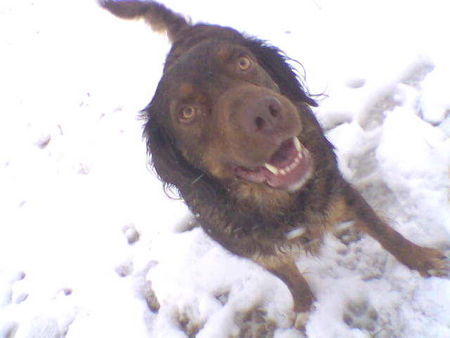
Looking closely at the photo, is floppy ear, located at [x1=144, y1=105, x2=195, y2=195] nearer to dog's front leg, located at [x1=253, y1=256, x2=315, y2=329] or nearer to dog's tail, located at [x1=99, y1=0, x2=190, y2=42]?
dog's front leg, located at [x1=253, y1=256, x2=315, y2=329]

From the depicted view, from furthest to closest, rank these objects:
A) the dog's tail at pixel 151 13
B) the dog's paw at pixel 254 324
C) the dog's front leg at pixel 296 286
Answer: the dog's tail at pixel 151 13 < the dog's paw at pixel 254 324 < the dog's front leg at pixel 296 286

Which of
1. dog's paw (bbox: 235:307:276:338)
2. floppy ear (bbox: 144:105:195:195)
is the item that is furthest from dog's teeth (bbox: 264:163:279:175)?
dog's paw (bbox: 235:307:276:338)

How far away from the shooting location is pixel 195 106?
6.59 feet

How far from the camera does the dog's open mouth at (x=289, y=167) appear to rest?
188cm

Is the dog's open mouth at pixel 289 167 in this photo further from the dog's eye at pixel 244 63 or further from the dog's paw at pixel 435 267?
the dog's paw at pixel 435 267

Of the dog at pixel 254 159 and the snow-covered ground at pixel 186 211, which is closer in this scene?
the dog at pixel 254 159

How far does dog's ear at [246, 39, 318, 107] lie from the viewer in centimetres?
246

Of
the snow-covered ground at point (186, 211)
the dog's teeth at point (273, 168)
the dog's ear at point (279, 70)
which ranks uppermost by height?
the dog's ear at point (279, 70)

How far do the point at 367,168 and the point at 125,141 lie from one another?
8.10ft

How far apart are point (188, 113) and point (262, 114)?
490 millimetres

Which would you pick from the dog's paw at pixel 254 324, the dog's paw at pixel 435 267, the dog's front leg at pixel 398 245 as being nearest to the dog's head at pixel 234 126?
the dog's front leg at pixel 398 245

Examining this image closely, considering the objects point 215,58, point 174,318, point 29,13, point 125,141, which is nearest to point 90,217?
point 125,141

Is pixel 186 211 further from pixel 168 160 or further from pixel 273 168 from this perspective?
pixel 273 168

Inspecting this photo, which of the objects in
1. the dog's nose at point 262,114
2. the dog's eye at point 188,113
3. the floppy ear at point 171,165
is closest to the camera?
the dog's nose at point 262,114
